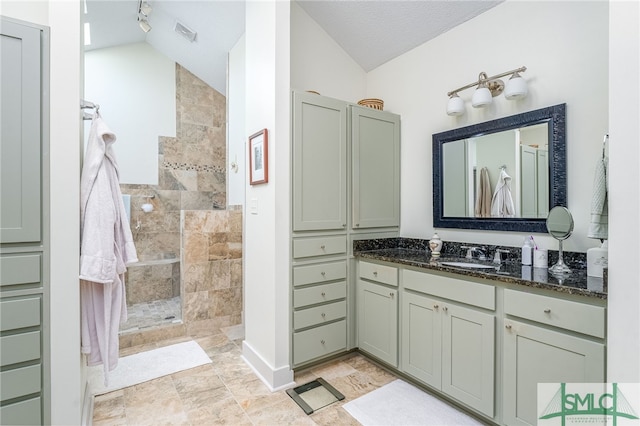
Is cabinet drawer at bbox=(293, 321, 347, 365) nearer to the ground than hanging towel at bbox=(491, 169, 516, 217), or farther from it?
nearer to the ground

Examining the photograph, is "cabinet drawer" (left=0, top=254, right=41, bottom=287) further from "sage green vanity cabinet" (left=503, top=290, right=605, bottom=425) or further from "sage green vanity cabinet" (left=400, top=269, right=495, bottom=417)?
"sage green vanity cabinet" (left=503, top=290, right=605, bottom=425)

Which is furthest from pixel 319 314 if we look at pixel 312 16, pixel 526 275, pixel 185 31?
pixel 185 31

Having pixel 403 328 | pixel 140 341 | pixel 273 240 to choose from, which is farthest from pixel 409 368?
pixel 140 341

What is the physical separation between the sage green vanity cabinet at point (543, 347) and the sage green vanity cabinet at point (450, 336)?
0.10 m

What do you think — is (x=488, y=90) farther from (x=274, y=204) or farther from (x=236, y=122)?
(x=236, y=122)

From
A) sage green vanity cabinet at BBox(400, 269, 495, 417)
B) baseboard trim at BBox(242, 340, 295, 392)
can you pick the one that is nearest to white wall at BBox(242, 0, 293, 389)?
baseboard trim at BBox(242, 340, 295, 392)

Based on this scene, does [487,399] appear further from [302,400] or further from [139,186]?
[139,186]

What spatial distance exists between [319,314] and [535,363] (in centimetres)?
139

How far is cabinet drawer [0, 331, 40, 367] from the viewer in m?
1.38

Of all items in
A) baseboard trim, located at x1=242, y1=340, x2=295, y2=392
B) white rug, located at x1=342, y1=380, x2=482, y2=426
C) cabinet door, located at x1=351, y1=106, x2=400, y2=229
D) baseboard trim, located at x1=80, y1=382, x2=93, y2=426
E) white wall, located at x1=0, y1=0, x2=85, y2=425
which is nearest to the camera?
white wall, located at x1=0, y1=0, x2=85, y2=425

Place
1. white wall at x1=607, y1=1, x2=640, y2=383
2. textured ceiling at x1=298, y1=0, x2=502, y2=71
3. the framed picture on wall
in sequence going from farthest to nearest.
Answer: textured ceiling at x1=298, y1=0, x2=502, y2=71, the framed picture on wall, white wall at x1=607, y1=1, x2=640, y2=383

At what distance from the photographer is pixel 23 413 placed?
1418 millimetres

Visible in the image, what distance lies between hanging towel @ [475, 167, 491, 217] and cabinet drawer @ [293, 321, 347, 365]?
1.39m

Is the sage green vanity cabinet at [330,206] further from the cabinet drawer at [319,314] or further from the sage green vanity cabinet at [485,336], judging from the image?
the sage green vanity cabinet at [485,336]
